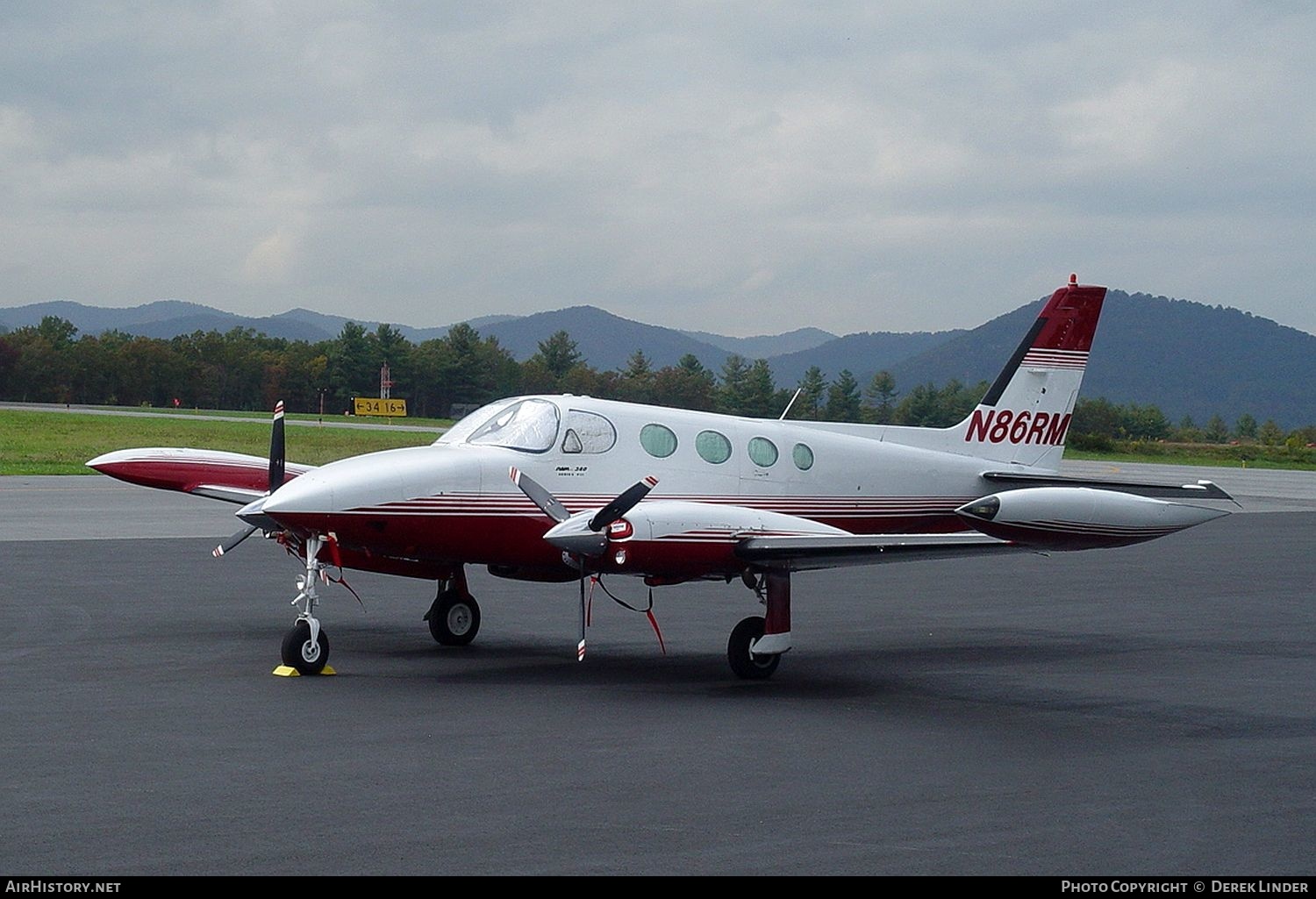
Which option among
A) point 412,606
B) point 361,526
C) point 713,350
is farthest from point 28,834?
point 713,350

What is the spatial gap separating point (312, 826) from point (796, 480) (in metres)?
8.20

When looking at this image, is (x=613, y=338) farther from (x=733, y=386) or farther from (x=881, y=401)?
(x=733, y=386)

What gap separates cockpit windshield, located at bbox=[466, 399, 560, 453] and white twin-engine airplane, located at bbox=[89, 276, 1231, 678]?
0.02m

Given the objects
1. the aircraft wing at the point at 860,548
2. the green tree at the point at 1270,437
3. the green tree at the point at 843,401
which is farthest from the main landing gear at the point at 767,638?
the green tree at the point at 1270,437

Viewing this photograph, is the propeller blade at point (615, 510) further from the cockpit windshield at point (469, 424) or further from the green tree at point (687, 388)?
the green tree at point (687, 388)

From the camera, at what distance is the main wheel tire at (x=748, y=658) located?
496 inches

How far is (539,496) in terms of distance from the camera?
1273 centimetres

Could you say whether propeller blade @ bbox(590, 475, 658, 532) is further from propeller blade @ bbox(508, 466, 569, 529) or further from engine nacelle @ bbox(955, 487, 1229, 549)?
engine nacelle @ bbox(955, 487, 1229, 549)

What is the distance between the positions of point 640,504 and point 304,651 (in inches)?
125

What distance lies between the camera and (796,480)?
14.6m

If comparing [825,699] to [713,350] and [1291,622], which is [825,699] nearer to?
[1291,622]

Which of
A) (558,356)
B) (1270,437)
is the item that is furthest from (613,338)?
(558,356)

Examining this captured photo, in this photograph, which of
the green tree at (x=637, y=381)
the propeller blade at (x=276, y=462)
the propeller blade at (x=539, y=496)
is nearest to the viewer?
the propeller blade at (x=539, y=496)

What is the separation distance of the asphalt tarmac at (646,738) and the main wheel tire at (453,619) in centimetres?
30
